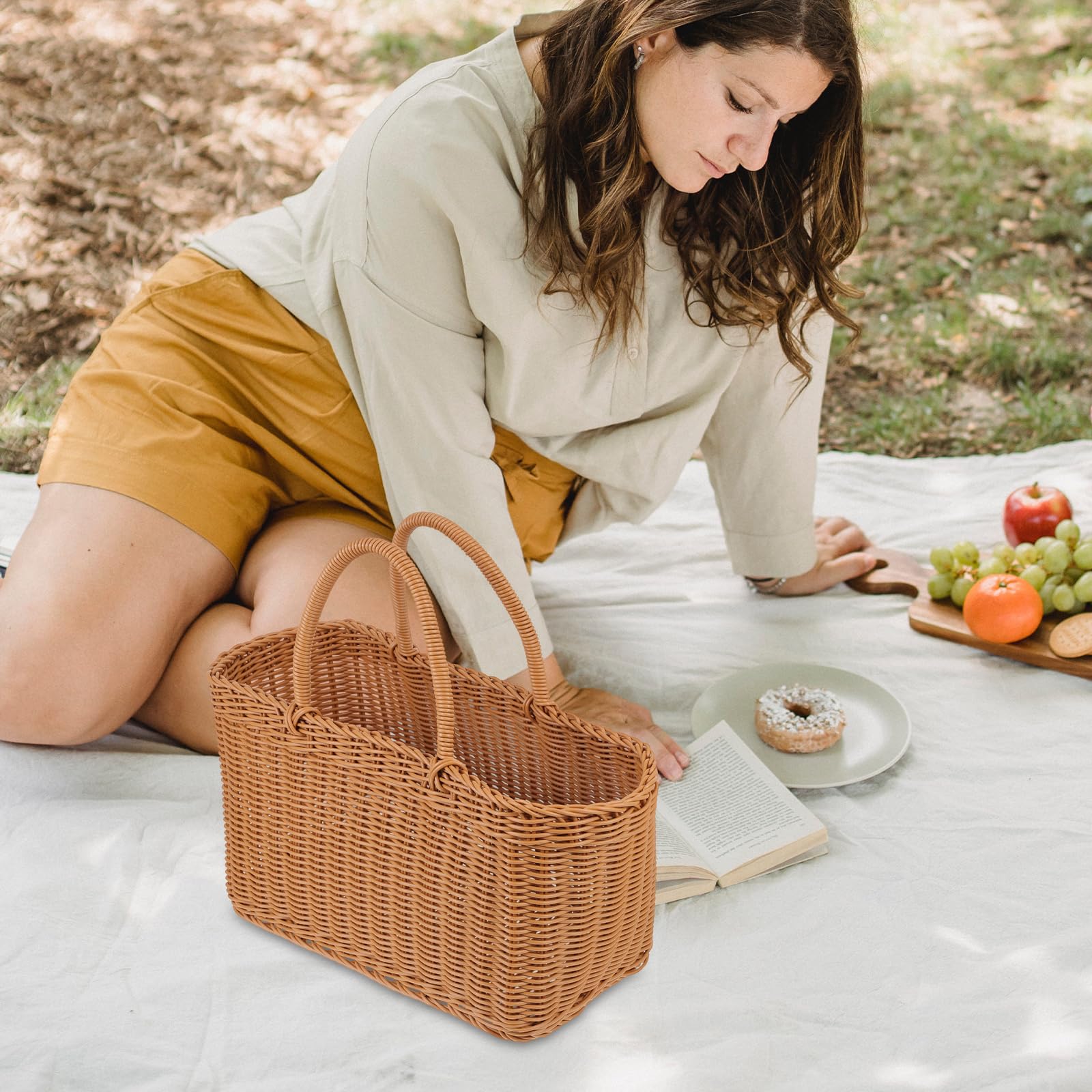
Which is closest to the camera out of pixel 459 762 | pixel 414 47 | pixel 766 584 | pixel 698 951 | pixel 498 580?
pixel 459 762

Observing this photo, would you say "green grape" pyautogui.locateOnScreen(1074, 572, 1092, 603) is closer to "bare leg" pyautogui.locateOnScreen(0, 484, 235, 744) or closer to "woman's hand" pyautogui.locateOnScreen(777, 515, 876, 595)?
"woman's hand" pyautogui.locateOnScreen(777, 515, 876, 595)

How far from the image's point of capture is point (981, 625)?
2141mm

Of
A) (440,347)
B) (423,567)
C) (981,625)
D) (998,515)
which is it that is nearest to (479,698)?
(423,567)

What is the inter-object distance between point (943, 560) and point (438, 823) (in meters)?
1.31

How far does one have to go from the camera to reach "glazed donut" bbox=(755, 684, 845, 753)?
1.89 metres

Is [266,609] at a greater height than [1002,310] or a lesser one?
greater

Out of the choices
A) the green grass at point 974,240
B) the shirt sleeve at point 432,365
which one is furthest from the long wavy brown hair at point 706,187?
the green grass at point 974,240

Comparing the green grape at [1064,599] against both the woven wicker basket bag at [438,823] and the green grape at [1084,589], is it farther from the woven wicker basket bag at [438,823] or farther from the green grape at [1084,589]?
the woven wicker basket bag at [438,823]

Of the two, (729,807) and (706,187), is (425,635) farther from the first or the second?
(706,187)

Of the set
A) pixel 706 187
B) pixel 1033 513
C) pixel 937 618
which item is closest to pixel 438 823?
pixel 706 187

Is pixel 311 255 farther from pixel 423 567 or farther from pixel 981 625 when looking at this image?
pixel 981 625

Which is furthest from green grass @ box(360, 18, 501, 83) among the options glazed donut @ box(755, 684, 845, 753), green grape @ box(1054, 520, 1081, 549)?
glazed donut @ box(755, 684, 845, 753)

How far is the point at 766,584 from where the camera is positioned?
238 cm

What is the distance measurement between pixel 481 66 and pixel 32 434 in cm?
187
